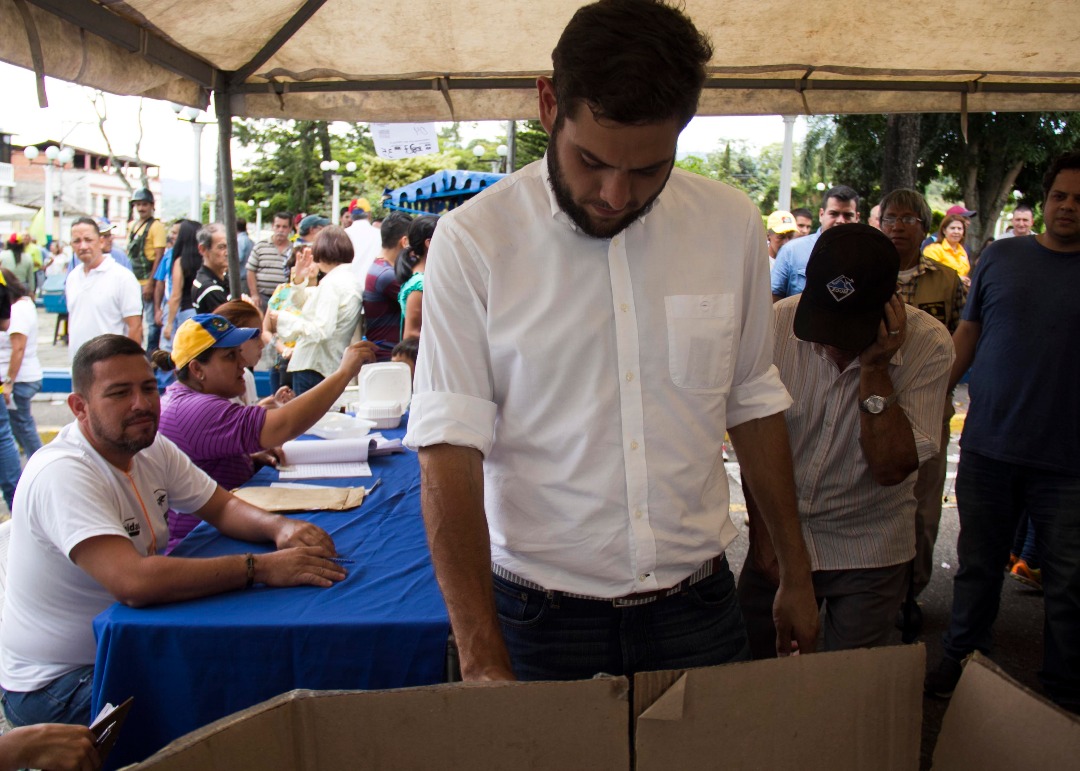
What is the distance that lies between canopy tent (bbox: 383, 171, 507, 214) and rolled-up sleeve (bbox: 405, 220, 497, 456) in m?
7.92

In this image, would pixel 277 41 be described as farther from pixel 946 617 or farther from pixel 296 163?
pixel 296 163

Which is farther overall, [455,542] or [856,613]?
[856,613]

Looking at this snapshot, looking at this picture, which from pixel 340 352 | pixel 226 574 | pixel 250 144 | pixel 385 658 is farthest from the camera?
pixel 250 144

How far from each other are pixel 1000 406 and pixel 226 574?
2565 millimetres

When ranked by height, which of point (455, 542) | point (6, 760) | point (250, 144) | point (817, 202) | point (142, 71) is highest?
point (250, 144)

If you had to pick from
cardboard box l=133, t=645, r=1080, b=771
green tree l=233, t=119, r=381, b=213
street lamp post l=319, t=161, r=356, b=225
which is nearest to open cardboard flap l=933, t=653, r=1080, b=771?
cardboard box l=133, t=645, r=1080, b=771

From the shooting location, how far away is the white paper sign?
472 centimetres

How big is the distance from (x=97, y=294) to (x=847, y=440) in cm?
633

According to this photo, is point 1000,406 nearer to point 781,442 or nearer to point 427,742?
point 781,442

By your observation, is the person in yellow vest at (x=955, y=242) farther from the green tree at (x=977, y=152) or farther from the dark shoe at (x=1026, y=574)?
the green tree at (x=977, y=152)

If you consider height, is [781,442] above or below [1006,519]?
above

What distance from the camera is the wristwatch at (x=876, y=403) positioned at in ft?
6.77

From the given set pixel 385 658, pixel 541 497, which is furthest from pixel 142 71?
pixel 541 497

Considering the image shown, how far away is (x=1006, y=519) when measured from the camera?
3.16 meters
